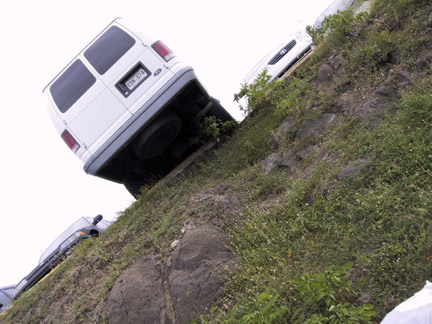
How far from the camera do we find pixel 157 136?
19.0 ft

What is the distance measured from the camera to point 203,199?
4.95 meters

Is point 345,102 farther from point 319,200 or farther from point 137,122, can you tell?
point 137,122

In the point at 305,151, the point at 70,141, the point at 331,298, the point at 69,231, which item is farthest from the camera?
the point at 69,231

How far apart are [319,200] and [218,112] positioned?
10.8ft

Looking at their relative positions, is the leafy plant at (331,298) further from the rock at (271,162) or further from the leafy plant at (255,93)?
the leafy plant at (255,93)

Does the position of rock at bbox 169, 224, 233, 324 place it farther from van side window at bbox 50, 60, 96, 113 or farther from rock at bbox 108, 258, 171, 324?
van side window at bbox 50, 60, 96, 113

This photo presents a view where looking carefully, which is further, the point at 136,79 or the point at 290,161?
the point at 136,79

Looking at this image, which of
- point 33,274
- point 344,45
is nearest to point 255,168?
point 344,45

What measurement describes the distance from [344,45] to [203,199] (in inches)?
128

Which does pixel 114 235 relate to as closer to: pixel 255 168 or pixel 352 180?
pixel 255 168

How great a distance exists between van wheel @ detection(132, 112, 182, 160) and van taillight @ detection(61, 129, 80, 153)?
798mm

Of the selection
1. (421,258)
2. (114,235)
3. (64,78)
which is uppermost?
(64,78)

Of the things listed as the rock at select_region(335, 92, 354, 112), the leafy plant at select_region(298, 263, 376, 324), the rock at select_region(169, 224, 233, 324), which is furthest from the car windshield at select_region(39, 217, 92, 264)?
the leafy plant at select_region(298, 263, 376, 324)

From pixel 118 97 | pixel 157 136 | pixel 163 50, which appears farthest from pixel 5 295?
pixel 163 50
